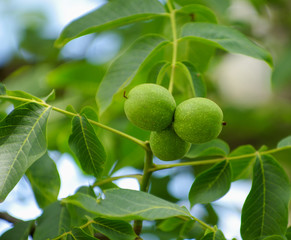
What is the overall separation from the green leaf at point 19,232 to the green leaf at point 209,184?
520 millimetres

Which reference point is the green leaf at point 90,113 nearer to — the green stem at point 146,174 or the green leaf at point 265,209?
the green stem at point 146,174

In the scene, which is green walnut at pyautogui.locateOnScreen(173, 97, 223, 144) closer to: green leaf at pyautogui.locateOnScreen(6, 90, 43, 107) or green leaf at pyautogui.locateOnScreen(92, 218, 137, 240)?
green leaf at pyautogui.locateOnScreen(92, 218, 137, 240)

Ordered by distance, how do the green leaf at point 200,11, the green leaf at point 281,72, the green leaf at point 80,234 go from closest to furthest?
1. the green leaf at point 80,234
2. the green leaf at point 200,11
3. the green leaf at point 281,72

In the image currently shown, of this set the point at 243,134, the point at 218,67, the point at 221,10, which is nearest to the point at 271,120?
the point at 243,134

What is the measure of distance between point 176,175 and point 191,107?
61.4 inches

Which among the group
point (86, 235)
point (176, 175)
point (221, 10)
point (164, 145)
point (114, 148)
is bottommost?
point (176, 175)

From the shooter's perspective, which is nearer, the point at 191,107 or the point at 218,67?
the point at 191,107

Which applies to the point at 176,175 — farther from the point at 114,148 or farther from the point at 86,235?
the point at 86,235

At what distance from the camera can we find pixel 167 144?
3.99 feet

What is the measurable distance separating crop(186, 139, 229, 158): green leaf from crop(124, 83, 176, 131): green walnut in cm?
31

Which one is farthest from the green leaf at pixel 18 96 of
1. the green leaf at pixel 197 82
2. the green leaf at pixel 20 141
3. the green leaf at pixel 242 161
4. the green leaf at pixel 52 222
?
the green leaf at pixel 242 161

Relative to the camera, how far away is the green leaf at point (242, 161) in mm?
1443

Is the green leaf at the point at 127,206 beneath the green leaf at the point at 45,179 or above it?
above

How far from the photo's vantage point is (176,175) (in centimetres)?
268
